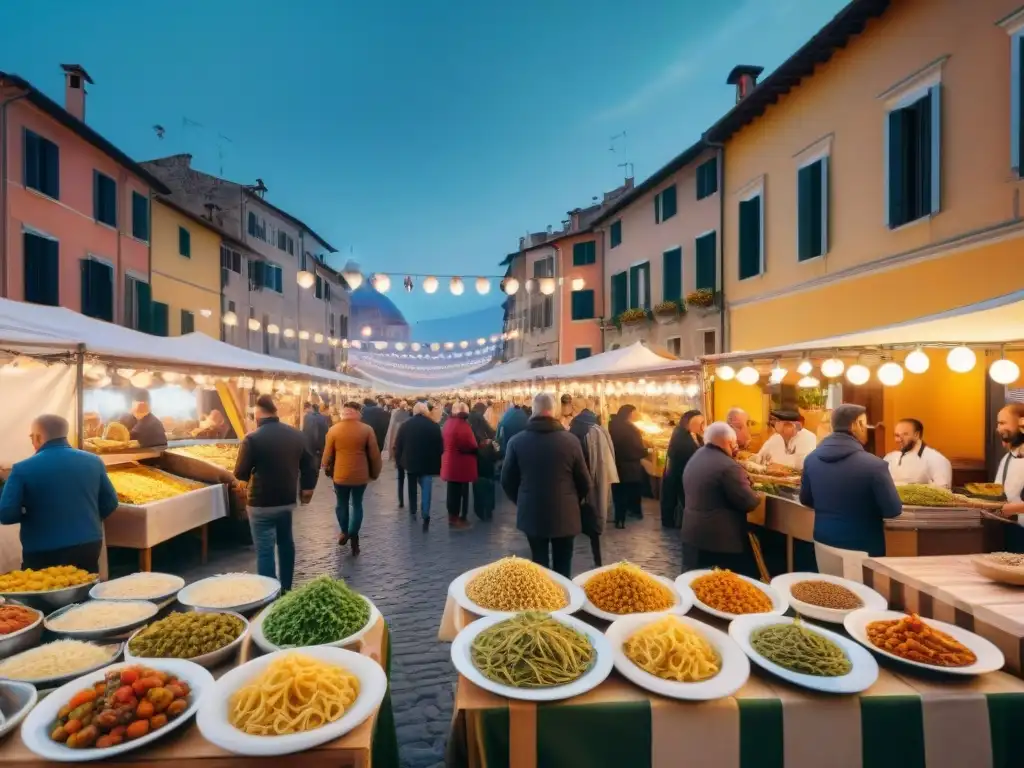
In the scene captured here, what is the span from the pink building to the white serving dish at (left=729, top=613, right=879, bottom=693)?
57.0 ft

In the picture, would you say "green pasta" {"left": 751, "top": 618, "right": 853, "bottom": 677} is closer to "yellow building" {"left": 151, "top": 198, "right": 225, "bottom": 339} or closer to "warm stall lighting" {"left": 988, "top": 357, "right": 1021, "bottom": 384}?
"warm stall lighting" {"left": 988, "top": 357, "right": 1021, "bottom": 384}

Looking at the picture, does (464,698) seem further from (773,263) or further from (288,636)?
(773,263)

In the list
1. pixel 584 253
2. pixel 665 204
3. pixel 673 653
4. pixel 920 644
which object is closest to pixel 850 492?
pixel 920 644

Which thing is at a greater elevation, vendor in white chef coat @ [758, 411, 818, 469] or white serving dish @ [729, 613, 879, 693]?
vendor in white chef coat @ [758, 411, 818, 469]

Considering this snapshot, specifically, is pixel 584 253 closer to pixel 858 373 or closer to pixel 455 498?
pixel 455 498

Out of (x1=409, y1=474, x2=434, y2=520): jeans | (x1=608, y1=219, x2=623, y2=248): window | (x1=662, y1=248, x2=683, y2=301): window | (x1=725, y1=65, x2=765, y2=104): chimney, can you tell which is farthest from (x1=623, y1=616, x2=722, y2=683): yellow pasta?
(x1=608, y1=219, x2=623, y2=248): window

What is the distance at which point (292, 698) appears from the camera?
2.27 meters

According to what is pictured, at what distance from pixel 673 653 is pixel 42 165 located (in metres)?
19.1

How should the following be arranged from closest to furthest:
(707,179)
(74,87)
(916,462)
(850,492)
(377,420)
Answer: (850,492) → (916,462) → (377,420) → (707,179) → (74,87)

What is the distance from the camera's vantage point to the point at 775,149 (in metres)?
13.2

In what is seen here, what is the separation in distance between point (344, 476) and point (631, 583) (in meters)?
5.12

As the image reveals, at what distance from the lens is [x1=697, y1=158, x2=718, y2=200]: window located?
53.0 ft

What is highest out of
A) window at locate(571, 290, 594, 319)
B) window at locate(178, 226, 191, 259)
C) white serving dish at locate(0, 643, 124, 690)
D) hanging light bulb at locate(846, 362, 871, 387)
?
window at locate(178, 226, 191, 259)

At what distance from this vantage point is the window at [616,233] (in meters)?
22.9
